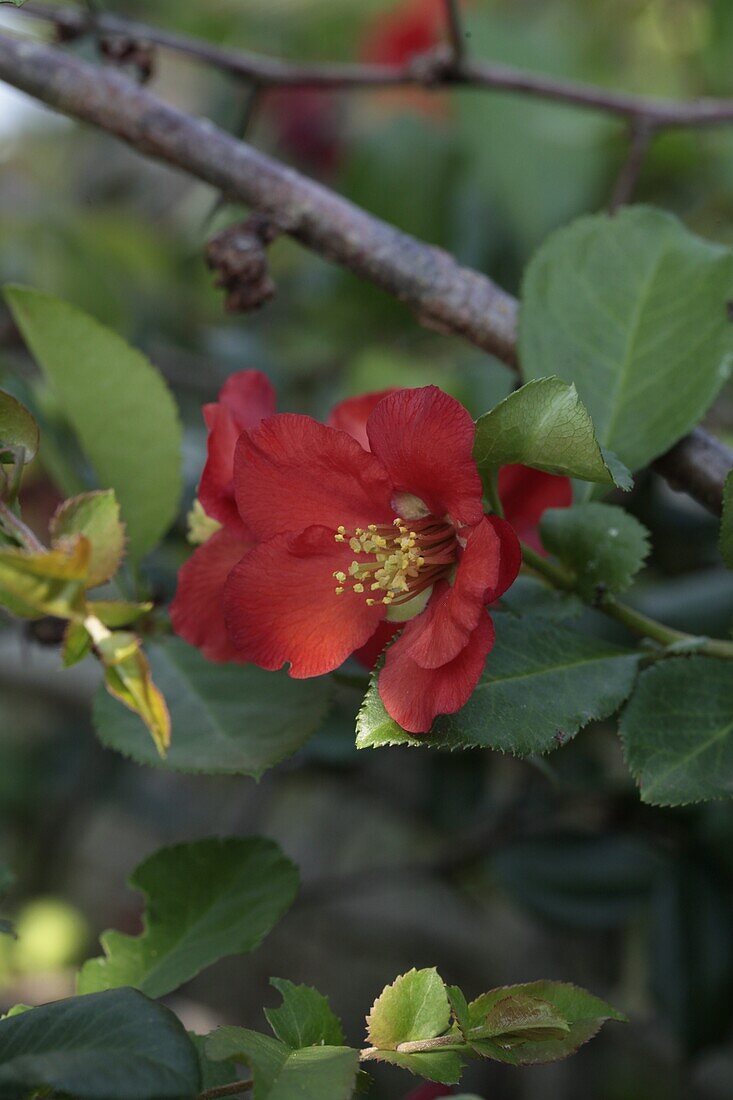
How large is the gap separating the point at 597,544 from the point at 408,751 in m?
0.98

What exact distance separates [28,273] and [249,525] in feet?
3.53

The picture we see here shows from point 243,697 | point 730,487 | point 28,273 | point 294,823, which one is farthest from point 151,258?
point 730,487

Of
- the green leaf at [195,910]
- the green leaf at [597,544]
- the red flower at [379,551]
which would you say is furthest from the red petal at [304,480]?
the green leaf at [195,910]

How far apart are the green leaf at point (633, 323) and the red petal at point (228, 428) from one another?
0.18 meters

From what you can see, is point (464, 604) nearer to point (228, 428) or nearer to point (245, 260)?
point (228, 428)

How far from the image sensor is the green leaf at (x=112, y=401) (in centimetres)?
69

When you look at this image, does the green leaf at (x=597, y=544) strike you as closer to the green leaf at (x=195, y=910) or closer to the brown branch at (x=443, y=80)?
the green leaf at (x=195, y=910)

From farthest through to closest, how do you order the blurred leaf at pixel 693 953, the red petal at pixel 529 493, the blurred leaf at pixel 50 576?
the blurred leaf at pixel 693 953, the red petal at pixel 529 493, the blurred leaf at pixel 50 576

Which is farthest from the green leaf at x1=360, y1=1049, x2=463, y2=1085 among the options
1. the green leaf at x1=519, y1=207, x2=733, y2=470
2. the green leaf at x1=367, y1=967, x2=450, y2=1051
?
the green leaf at x1=519, y1=207, x2=733, y2=470

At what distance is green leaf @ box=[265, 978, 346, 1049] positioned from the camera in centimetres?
48

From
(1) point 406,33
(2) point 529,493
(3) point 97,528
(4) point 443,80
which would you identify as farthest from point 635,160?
(1) point 406,33

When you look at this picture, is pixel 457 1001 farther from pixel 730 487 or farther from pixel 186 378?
pixel 186 378

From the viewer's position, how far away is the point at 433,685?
1.56ft

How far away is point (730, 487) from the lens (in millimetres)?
526
